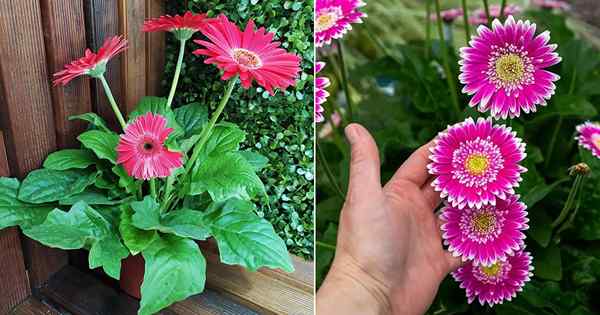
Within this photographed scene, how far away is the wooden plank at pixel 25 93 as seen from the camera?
0.76 meters

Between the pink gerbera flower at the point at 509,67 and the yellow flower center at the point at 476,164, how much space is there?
0.04m

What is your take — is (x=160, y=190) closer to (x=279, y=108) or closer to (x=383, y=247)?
(x=279, y=108)

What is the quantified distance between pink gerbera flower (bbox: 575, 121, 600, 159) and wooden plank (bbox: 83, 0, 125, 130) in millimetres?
662

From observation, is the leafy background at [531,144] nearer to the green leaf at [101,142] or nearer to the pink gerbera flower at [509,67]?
the pink gerbera flower at [509,67]

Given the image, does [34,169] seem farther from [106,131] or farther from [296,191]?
[296,191]

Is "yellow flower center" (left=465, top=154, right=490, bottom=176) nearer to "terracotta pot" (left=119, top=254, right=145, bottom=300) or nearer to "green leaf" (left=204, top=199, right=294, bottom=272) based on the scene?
"green leaf" (left=204, top=199, right=294, bottom=272)

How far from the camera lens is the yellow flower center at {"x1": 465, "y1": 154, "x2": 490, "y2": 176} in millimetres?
466

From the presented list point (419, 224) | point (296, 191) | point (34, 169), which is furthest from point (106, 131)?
point (419, 224)

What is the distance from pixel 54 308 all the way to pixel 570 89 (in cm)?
75

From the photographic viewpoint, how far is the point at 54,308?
0.84 m

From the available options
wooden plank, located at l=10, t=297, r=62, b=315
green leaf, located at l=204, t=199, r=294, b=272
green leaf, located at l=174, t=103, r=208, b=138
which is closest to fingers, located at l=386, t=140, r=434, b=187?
green leaf, located at l=204, t=199, r=294, b=272

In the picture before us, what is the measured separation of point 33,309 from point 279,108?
1.54ft

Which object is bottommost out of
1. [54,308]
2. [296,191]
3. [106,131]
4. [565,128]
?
[54,308]

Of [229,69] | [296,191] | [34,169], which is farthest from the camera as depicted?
[296,191]
